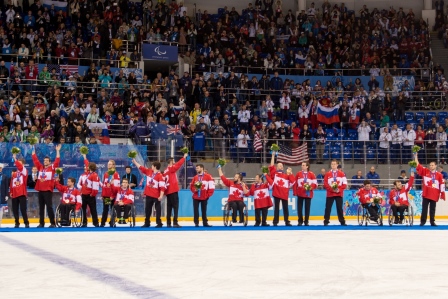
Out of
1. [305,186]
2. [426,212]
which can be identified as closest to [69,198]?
[305,186]

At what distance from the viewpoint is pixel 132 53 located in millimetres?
33719

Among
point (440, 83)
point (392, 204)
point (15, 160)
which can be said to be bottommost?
point (392, 204)

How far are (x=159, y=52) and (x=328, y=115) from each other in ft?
26.9

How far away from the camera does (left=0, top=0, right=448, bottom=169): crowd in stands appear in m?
27.7

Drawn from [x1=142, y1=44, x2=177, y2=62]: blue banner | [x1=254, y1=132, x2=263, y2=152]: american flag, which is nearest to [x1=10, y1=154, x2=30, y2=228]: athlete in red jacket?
[x1=254, y1=132, x2=263, y2=152]: american flag

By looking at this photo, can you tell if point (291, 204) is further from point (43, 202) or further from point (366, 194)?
point (43, 202)

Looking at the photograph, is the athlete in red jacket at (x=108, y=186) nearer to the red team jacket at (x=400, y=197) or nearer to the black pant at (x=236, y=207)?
the black pant at (x=236, y=207)

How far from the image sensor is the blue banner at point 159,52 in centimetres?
3431

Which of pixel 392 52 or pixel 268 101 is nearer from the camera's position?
pixel 268 101

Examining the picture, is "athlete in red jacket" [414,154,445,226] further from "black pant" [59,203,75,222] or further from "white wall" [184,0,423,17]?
"white wall" [184,0,423,17]
